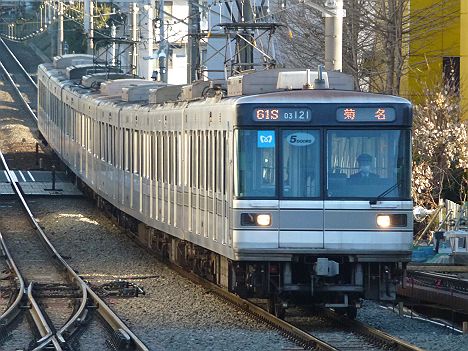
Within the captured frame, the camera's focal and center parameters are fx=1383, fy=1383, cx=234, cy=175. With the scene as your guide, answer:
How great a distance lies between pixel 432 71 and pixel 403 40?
3.72 meters

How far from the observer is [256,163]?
46.9ft

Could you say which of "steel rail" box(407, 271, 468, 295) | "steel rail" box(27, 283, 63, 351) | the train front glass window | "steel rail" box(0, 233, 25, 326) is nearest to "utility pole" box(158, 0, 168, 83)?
"steel rail" box(0, 233, 25, 326)

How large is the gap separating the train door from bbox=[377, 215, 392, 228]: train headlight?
0.59 metres

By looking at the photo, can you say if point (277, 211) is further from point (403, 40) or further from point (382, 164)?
point (403, 40)

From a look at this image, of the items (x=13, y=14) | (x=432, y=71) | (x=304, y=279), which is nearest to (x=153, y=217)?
(x=304, y=279)

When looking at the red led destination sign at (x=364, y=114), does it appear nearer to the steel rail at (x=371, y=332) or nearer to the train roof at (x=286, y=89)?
the train roof at (x=286, y=89)

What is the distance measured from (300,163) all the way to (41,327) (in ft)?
10.3

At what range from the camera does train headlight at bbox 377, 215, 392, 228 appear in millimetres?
14164

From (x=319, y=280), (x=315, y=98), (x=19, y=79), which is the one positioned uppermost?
(x=19, y=79)

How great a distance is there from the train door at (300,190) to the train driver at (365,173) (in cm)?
38

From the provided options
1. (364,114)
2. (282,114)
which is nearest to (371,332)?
(364,114)

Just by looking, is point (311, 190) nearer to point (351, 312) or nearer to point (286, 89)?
point (286, 89)

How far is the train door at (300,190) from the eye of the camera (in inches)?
557

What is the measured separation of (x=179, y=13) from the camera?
7338 cm
